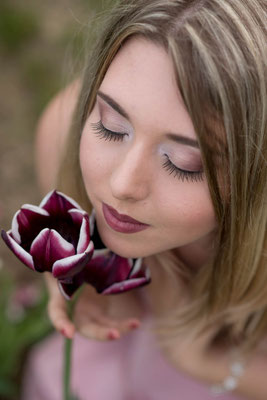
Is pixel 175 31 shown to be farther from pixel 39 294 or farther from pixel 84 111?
pixel 39 294

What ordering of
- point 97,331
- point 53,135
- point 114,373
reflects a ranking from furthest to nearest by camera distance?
point 114,373
point 53,135
point 97,331

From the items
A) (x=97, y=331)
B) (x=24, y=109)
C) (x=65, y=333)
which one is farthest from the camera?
(x=24, y=109)

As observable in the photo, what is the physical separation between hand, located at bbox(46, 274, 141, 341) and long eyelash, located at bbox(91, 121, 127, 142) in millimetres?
332

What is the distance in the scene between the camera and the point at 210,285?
1.09m

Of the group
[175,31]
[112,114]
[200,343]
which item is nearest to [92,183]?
[112,114]

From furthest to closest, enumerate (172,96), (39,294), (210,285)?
(39,294), (210,285), (172,96)

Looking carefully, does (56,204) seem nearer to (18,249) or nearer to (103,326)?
(18,249)

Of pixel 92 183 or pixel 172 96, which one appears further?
pixel 92 183

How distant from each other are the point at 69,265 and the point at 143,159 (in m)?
0.16

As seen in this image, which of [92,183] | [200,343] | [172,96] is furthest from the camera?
[200,343]

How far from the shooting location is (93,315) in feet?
3.96

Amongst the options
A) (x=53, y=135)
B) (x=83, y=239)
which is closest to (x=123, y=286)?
(x=83, y=239)

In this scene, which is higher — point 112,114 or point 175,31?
point 175,31

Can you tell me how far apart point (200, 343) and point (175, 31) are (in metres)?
0.74
